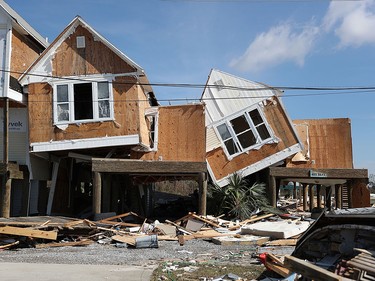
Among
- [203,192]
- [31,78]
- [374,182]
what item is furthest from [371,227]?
[374,182]

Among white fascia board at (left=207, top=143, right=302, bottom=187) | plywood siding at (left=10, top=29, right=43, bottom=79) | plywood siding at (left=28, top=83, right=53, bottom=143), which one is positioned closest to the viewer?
plywood siding at (left=28, top=83, right=53, bottom=143)

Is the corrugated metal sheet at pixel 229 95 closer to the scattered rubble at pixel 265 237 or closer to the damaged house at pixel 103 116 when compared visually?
the damaged house at pixel 103 116

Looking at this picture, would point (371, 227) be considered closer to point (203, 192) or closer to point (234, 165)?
point (203, 192)

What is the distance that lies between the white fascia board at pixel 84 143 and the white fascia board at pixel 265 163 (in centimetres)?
414

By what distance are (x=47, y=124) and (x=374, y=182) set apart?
2176 inches

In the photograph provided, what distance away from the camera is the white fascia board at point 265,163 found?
1881 centimetres

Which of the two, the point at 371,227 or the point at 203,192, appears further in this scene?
the point at 203,192

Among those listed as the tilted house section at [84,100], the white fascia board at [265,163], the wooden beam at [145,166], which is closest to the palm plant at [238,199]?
the white fascia board at [265,163]

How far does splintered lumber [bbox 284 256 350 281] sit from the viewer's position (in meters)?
4.72

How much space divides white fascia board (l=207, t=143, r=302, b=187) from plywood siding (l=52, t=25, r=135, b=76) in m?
6.22

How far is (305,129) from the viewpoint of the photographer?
21.4 meters

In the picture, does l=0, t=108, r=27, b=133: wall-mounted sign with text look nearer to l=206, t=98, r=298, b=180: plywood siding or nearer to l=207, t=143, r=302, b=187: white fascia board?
l=206, t=98, r=298, b=180: plywood siding

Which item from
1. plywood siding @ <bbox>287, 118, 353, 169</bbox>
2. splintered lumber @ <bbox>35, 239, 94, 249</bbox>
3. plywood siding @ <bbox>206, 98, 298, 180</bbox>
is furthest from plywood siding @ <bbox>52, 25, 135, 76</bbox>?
plywood siding @ <bbox>287, 118, 353, 169</bbox>

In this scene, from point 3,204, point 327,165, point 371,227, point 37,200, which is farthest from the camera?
point 327,165
